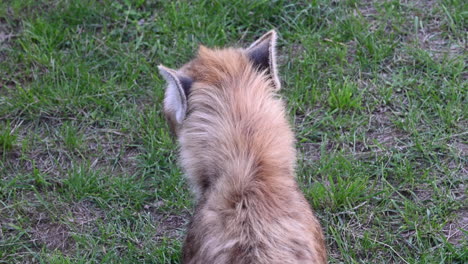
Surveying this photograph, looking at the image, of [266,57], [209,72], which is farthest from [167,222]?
[266,57]

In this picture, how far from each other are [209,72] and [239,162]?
2.17 feet

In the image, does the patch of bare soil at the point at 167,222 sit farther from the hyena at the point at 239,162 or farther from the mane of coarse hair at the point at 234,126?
the mane of coarse hair at the point at 234,126

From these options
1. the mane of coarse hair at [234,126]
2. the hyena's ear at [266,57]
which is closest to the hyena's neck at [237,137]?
the mane of coarse hair at [234,126]

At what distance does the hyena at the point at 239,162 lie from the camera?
11.3 feet

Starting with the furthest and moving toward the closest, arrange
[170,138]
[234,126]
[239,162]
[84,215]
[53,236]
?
[170,138] < [84,215] < [53,236] < [234,126] < [239,162]

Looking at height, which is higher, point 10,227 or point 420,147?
point 420,147

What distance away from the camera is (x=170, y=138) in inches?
217

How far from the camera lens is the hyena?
3.44 m

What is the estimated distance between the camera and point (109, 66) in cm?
621

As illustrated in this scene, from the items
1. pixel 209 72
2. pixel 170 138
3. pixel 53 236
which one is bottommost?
pixel 53 236

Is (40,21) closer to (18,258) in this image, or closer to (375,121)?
(18,258)

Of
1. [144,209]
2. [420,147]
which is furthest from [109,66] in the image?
[420,147]

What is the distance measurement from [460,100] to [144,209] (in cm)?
266

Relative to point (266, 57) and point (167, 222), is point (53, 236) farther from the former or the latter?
point (266, 57)
